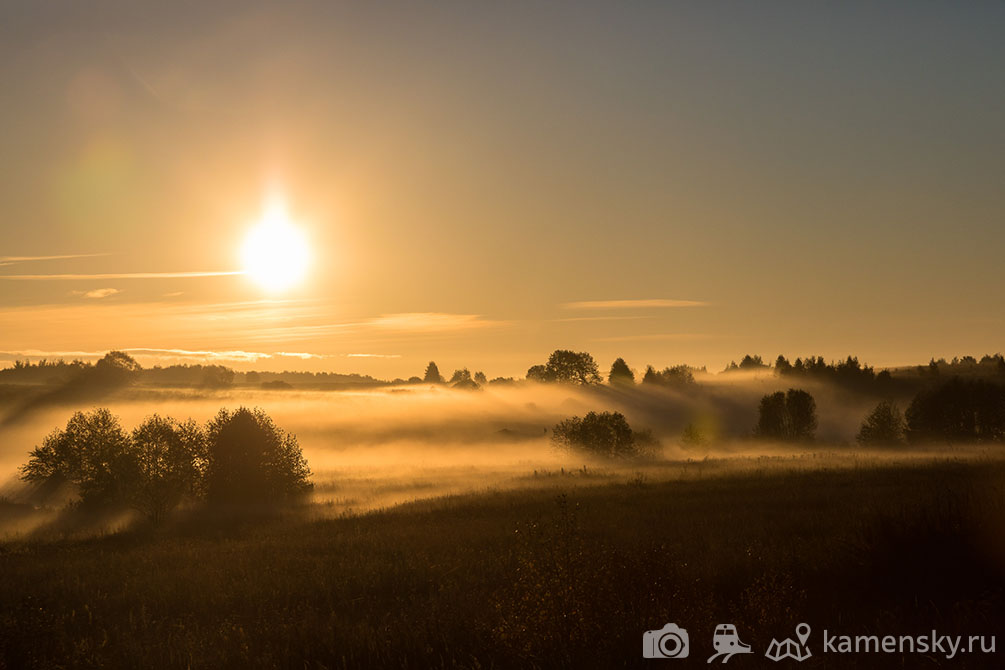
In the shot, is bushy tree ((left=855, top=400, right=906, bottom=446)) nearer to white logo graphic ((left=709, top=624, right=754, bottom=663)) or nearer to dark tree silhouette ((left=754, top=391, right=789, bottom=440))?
dark tree silhouette ((left=754, top=391, right=789, bottom=440))

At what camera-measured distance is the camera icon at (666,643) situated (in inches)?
324

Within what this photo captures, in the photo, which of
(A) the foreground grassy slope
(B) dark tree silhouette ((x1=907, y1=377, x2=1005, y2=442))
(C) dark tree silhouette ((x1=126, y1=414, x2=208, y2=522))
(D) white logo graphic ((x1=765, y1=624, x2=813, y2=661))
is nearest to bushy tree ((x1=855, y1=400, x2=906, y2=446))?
(B) dark tree silhouette ((x1=907, y1=377, x2=1005, y2=442))

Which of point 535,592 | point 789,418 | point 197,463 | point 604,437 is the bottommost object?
point 197,463

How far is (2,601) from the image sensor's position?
18.3 meters

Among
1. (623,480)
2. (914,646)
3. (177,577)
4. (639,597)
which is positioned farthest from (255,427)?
(914,646)

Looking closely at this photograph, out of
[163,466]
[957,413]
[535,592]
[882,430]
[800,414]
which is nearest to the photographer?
[535,592]

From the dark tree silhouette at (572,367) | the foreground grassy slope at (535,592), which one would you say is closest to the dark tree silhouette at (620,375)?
the dark tree silhouette at (572,367)

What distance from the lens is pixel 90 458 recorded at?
4991 centimetres

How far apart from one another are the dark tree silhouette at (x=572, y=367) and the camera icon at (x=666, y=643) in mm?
151064

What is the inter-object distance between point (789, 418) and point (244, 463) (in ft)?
292

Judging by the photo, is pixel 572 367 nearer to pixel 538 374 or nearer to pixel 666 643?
pixel 538 374

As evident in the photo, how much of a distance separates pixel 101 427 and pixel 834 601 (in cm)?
5255

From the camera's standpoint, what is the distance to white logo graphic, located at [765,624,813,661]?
8141 mm

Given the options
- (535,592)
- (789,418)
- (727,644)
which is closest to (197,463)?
(535,592)
